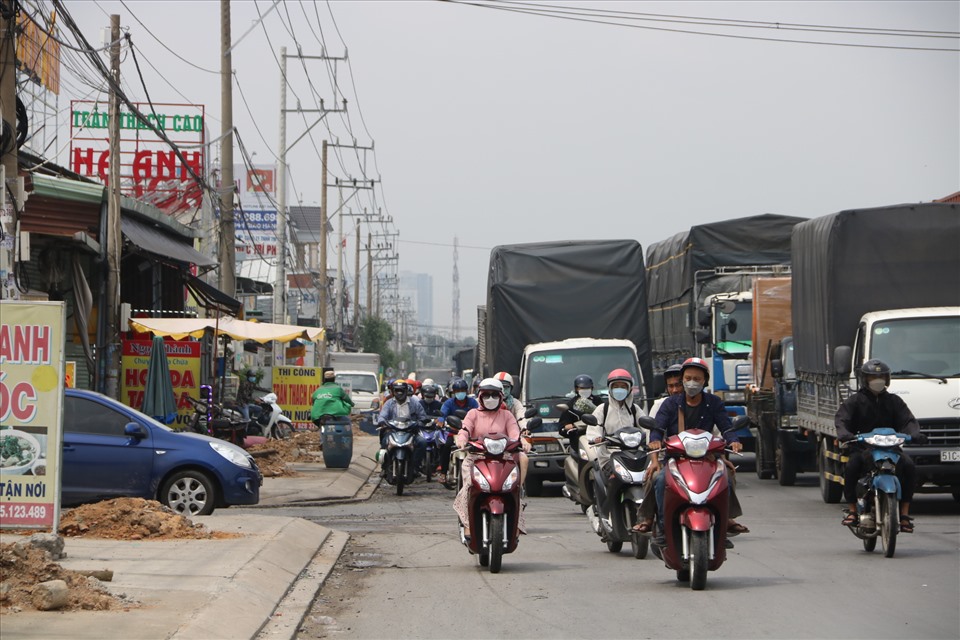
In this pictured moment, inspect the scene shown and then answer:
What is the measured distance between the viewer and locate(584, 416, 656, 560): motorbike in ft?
38.0

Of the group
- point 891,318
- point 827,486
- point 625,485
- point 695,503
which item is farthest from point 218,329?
point 695,503

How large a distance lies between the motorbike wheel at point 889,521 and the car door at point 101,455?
26.2 feet

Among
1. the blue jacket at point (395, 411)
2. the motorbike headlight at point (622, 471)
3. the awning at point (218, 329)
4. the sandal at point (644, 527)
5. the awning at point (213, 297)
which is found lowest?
the sandal at point (644, 527)

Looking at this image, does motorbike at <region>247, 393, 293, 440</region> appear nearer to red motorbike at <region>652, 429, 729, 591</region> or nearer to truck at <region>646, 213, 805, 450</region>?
truck at <region>646, 213, 805, 450</region>

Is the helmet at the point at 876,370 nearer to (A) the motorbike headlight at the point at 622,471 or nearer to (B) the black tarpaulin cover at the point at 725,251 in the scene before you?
(A) the motorbike headlight at the point at 622,471

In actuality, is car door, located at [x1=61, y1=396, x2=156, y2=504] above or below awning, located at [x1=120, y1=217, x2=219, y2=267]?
below

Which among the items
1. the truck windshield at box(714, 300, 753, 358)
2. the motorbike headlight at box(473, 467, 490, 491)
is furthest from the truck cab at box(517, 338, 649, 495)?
the motorbike headlight at box(473, 467, 490, 491)

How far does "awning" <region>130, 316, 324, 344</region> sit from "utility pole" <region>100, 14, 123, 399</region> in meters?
2.39

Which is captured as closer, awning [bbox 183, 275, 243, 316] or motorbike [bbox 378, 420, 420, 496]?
motorbike [bbox 378, 420, 420, 496]

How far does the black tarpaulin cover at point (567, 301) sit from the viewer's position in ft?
72.6

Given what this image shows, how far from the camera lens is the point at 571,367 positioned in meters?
20.3

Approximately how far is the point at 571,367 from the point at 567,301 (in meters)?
2.29

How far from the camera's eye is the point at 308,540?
13219 millimetres

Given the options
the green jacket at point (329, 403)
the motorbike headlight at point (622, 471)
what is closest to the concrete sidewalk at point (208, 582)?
the motorbike headlight at point (622, 471)
